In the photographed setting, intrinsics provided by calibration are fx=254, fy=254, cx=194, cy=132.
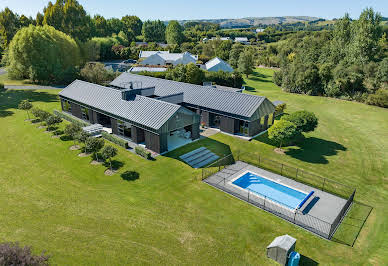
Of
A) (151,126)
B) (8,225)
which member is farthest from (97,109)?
(8,225)

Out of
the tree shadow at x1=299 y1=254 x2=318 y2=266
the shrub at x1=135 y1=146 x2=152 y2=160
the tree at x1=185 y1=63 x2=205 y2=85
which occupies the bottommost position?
the tree shadow at x1=299 y1=254 x2=318 y2=266

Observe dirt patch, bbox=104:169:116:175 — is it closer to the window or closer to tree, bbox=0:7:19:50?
the window

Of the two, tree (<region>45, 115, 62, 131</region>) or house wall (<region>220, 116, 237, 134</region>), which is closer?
tree (<region>45, 115, 62, 131</region>)

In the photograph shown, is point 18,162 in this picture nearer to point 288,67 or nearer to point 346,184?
point 346,184

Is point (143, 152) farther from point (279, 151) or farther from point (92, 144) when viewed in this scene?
point (279, 151)

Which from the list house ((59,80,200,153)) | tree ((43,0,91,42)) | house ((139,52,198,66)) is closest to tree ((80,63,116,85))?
house ((59,80,200,153))

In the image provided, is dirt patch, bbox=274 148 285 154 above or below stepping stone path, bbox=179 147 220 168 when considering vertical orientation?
below

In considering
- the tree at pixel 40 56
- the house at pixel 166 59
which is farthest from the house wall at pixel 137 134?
the house at pixel 166 59
